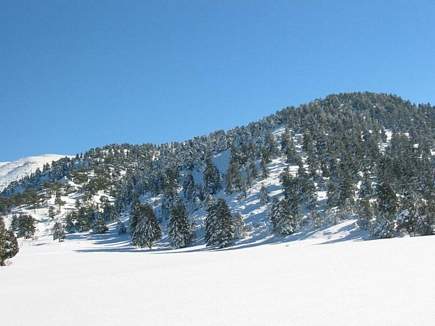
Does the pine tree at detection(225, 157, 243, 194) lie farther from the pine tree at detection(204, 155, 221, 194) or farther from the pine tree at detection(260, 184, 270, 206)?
the pine tree at detection(260, 184, 270, 206)

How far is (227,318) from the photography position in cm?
1314

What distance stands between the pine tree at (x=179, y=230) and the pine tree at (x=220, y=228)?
10109mm

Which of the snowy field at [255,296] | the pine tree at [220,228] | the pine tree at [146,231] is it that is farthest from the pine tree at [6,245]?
the pine tree at [146,231]

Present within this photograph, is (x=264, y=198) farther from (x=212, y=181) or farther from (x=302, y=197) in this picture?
(x=212, y=181)

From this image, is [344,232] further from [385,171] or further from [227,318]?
[227,318]

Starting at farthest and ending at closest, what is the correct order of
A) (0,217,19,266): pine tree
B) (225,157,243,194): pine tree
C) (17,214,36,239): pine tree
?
(17,214,36,239): pine tree
(225,157,243,194): pine tree
(0,217,19,266): pine tree

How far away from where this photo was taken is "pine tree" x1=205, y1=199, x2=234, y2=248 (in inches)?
3639

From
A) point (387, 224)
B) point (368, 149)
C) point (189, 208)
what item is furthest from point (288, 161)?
point (387, 224)

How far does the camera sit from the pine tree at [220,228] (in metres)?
92.4

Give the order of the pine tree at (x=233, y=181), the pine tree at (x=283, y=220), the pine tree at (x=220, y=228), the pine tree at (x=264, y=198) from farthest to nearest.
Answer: the pine tree at (x=233, y=181) < the pine tree at (x=264, y=198) < the pine tree at (x=283, y=220) < the pine tree at (x=220, y=228)

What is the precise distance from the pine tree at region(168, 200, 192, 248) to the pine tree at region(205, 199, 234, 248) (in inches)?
398

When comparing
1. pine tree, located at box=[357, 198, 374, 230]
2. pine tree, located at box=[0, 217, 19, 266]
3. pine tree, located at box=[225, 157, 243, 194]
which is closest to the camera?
pine tree, located at box=[0, 217, 19, 266]

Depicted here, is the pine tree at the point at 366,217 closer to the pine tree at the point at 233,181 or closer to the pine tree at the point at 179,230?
the pine tree at the point at 179,230

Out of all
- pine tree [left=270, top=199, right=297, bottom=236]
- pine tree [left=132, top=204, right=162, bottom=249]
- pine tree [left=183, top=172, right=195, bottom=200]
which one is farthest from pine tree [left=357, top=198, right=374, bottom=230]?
pine tree [left=183, top=172, right=195, bottom=200]
